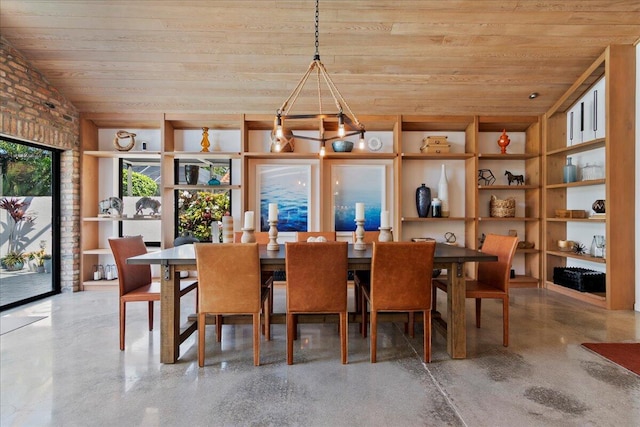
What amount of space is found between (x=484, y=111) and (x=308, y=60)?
263cm

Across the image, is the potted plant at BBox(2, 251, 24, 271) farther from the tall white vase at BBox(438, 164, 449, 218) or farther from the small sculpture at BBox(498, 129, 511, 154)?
the small sculpture at BBox(498, 129, 511, 154)

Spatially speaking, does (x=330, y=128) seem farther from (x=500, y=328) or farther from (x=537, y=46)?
(x=500, y=328)

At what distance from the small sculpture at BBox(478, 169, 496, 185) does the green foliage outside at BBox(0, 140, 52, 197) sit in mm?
6063

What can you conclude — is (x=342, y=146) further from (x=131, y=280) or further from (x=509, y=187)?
(x=131, y=280)

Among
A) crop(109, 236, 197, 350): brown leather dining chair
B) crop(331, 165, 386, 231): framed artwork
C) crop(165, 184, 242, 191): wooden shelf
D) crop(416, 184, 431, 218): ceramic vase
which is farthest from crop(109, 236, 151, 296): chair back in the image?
crop(416, 184, 431, 218): ceramic vase

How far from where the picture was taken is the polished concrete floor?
1728 millimetres

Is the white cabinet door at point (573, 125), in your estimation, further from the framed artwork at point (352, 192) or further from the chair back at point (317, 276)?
the chair back at point (317, 276)

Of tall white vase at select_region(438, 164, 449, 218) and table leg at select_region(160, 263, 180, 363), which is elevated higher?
tall white vase at select_region(438, 164, 449, 218)

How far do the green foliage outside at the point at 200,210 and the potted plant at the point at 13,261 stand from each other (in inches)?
72.3

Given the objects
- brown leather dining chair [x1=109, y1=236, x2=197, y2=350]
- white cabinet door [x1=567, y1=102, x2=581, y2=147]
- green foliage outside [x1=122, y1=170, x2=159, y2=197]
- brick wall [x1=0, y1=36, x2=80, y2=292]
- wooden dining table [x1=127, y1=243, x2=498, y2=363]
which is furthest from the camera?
green foliage outside [x1=122, y1=170, x2=159, y2=197]

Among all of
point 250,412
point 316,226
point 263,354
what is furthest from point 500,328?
point 316,226

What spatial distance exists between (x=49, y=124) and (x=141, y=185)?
131 centimetres

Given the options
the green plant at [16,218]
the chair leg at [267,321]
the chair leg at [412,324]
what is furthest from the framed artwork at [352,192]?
the green plant at [16,218]

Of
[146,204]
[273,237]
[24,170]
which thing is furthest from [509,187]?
[24,170]
